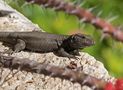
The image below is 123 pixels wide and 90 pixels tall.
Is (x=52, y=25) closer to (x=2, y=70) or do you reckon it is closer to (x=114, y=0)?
(x=114, y=0)

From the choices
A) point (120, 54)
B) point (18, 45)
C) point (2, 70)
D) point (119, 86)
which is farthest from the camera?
point (120, 54)

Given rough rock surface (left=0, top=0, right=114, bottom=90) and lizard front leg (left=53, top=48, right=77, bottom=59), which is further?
lizard front leg (left=53, top=48, right=77, bottom=59)

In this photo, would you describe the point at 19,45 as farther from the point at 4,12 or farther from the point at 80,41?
the point at 80,41

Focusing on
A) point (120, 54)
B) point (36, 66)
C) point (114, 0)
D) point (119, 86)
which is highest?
point (114, 0)

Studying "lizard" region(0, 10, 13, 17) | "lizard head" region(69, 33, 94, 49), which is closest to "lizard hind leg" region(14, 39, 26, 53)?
"lizard" region(0, 10, 13, 17)

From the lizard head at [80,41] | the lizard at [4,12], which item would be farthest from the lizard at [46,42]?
the lizard at [4,12]

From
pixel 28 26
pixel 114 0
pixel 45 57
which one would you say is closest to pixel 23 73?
pixel 45 57

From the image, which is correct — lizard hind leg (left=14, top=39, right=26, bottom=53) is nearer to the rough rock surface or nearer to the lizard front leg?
the rough rock surface

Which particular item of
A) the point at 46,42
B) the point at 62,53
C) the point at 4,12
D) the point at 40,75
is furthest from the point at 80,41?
the point at 40,75

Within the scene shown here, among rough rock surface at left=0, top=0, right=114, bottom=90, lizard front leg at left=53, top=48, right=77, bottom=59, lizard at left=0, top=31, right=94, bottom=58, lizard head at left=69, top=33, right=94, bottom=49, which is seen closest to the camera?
rough rock surface at left=0, top=0, right=114, bottom=90
